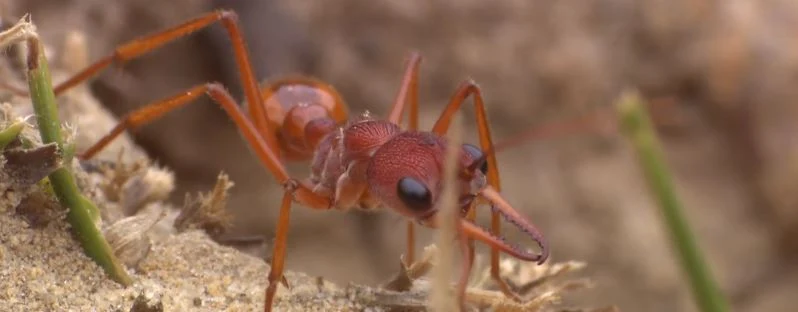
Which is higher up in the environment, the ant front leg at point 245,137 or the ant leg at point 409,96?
the ant leg at point 409,96

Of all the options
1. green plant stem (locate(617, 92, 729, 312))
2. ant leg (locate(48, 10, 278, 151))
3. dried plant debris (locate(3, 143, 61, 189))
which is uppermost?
ant leg (locate(48, 10, 278, 151))

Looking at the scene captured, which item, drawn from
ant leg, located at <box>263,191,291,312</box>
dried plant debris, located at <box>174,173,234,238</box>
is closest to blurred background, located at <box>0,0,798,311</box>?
dried plant debris, located at <box>174,173,234,238</box>

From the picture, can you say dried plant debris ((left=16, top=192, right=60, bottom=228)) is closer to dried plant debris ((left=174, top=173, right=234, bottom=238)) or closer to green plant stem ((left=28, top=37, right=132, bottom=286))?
green plant stem ((left=28, top=37, right=132, bottom=286))

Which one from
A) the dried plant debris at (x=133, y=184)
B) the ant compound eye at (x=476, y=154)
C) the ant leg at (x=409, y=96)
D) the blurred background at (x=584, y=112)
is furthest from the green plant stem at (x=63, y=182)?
the blurred background at (x=584, y=112)

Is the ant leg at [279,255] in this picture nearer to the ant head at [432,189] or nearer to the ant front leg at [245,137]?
the ant front leg at [245,137]

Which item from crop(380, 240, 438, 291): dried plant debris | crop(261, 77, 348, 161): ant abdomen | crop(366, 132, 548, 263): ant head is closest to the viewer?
crop(366, 132, 548, 263): ant head

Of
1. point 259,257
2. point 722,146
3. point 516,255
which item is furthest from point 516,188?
point 516,255
